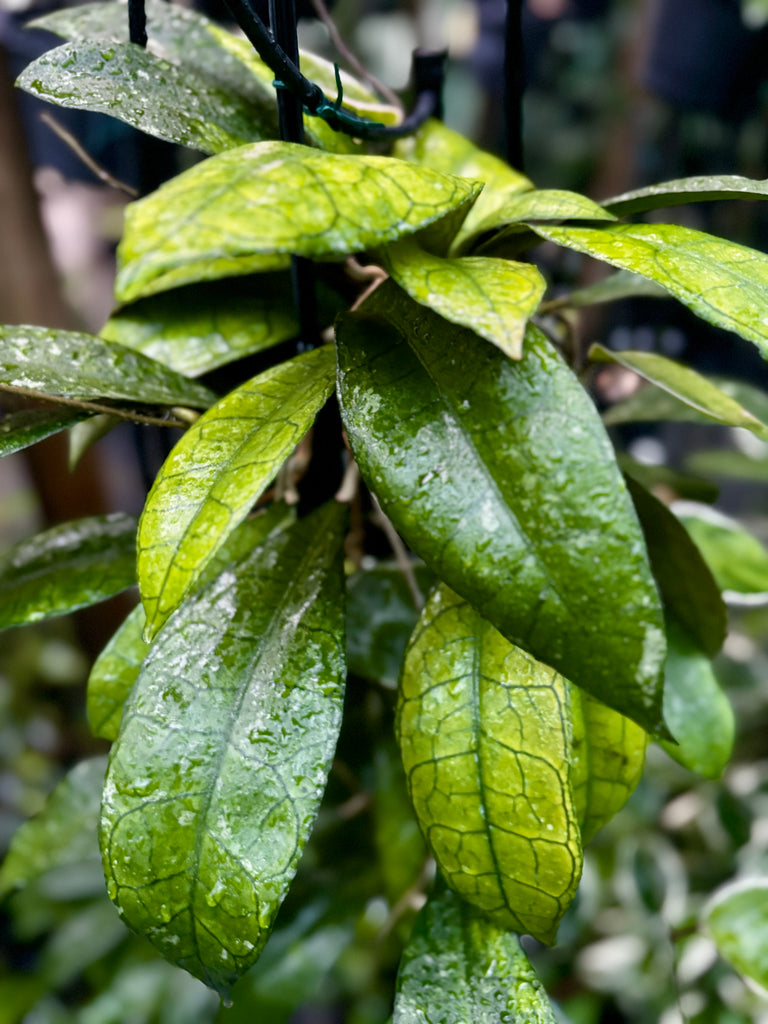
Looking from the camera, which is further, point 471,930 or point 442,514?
point 471,930

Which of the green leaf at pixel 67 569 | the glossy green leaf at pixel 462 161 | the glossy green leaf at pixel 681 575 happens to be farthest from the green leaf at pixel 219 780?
the glossy green leaf at pixel 462 161

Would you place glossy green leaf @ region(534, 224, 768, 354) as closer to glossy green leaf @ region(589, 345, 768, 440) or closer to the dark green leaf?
glossy green leaf @ region(589, 345, 768, 440)

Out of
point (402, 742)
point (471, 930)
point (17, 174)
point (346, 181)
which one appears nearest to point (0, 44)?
point (17, 174)

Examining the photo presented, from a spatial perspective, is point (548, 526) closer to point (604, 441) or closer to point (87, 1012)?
point (604, 441)

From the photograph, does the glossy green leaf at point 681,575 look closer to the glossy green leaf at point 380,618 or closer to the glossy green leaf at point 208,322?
the glossy green leaf at point 380,618

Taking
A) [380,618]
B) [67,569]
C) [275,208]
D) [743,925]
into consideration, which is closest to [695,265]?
[275,208]

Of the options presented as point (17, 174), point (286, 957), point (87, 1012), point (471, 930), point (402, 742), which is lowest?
point (87, 1012)
